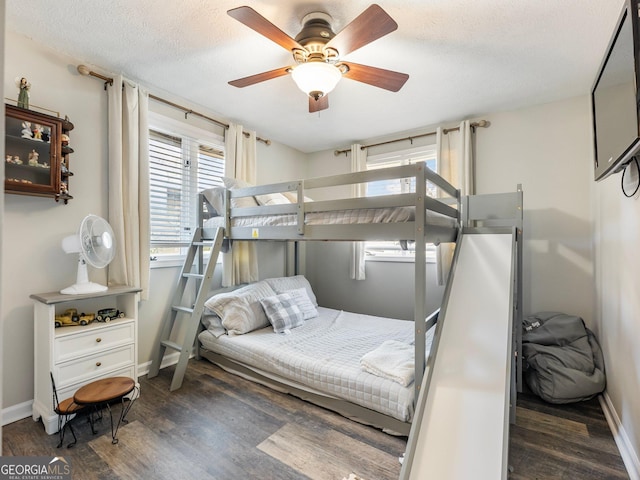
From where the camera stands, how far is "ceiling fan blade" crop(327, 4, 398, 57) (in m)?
1.56

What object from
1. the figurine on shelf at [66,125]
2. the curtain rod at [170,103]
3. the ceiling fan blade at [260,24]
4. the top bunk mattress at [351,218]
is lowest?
the top bunk mattress at [351,218]

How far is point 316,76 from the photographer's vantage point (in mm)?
1935

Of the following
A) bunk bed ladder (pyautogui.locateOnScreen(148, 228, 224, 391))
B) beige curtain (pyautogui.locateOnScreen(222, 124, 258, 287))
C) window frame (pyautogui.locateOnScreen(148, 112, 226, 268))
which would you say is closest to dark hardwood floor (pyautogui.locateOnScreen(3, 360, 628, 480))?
bunk bed ladder (pyautogui.locateOnScreen(148, 228, 224, 391))

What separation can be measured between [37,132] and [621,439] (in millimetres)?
4153

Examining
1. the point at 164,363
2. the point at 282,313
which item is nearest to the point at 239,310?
the point at 282,313

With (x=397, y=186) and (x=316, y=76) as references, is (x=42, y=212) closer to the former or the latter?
(x=316, y=76)

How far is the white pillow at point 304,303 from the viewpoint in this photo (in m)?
3.49

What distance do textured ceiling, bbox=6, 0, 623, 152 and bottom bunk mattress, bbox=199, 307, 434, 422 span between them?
7.18ft

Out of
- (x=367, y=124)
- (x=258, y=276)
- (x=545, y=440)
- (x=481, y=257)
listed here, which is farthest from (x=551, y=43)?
(x=258, y=276)

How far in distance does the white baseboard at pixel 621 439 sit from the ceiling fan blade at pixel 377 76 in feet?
8.19

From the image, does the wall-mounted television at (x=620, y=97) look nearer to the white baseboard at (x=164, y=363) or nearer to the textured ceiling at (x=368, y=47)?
the textured ceiling at (x=368, y=47)

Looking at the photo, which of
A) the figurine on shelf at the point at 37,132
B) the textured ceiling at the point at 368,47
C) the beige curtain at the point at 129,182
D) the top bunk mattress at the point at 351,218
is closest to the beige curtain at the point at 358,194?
the textured ceiling at the point at 368,47

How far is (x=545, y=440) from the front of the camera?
2.04 meters

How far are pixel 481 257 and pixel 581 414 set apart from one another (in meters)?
1.29
